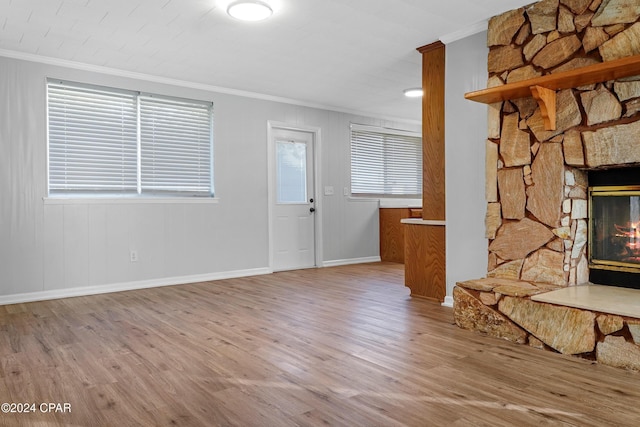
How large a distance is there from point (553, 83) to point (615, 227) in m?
1.02

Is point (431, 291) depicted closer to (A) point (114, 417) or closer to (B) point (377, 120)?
(A) point (114, 417)

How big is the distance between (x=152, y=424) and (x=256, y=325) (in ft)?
4.73

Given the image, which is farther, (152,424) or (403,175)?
(403,175)

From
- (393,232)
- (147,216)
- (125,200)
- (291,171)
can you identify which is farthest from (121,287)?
(393,232)

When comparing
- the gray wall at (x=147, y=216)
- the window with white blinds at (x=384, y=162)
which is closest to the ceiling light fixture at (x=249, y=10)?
the gray wall at (x=147, y=216)

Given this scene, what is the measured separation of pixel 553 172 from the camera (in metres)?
2.92

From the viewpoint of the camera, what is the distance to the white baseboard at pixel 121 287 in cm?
404

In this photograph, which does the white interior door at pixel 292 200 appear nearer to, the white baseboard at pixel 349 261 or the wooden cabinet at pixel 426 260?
the white baseboard at pixel 349 261

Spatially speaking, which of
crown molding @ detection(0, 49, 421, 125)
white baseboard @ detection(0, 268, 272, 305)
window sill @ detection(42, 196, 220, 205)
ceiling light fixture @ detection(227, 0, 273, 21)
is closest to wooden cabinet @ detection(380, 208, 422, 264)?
crown molding @ detection(0, 49, 421, 125)

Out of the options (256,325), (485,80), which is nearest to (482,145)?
(485,80)

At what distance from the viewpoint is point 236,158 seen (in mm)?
5398

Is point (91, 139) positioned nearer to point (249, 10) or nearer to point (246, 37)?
point (246, 37)

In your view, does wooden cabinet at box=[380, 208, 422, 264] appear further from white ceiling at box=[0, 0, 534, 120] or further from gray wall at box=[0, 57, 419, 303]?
white ceiling at box=[0, 0, 534, 120]

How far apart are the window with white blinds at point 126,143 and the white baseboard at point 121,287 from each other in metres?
0.94
